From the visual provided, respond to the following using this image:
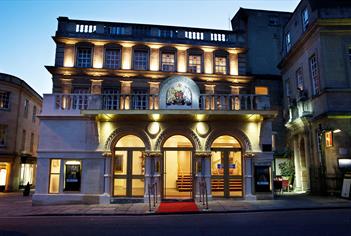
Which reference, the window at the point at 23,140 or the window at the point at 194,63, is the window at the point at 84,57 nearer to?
the window at the point at 194,63

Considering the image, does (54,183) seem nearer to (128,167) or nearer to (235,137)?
(128,167)

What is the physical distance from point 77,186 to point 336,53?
16.7 m

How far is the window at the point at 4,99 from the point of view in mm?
28484

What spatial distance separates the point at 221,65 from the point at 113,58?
883 centimetres

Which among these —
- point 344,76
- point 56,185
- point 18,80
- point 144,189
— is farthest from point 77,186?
point 18,80

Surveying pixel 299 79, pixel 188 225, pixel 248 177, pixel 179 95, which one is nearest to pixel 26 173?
pixel 179 95

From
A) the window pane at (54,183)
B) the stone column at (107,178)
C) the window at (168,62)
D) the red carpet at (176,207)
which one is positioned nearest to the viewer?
the red carpet at (176,207)

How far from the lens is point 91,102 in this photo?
49.0ft

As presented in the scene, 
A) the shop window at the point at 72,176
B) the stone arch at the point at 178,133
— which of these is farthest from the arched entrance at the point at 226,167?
the shop window at the point at 72,176

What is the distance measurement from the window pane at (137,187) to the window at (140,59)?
35.8ft

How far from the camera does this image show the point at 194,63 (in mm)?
23859

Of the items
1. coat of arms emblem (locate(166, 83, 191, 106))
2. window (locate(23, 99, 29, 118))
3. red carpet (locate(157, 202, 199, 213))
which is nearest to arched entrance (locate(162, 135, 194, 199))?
red carpet (locate(157, 202, 199, 213))

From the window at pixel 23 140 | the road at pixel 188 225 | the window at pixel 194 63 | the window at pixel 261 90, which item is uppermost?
the window at pixel 194 63

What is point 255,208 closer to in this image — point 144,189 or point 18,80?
point 144,189
